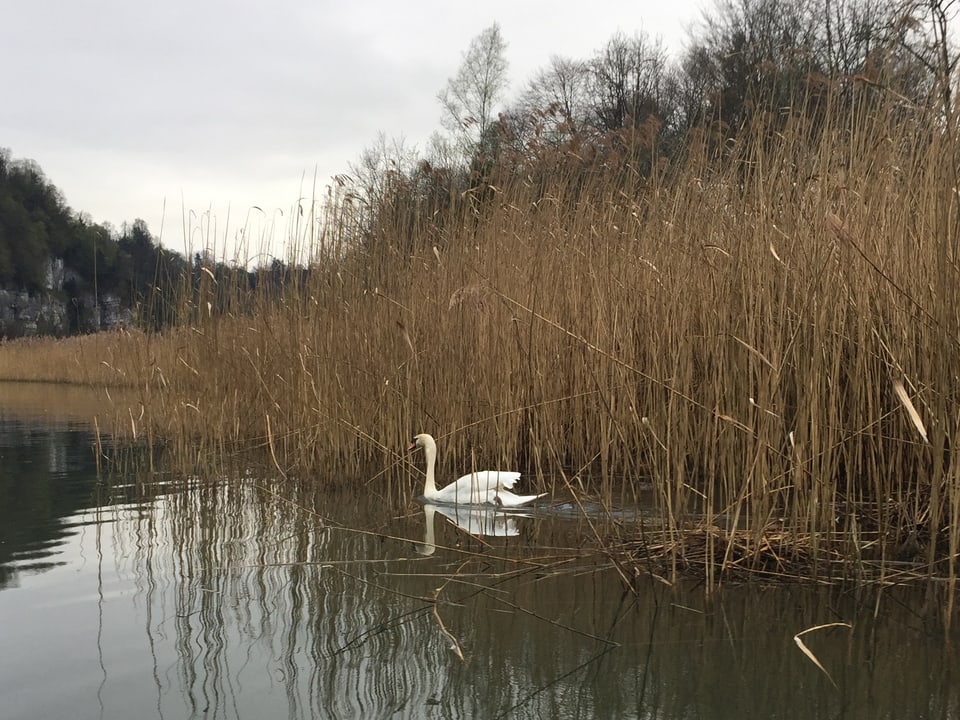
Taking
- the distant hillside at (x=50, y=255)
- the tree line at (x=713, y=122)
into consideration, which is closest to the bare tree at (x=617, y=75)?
the tree line at (x=713, y=122)

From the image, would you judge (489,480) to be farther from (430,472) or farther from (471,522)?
(430,472)

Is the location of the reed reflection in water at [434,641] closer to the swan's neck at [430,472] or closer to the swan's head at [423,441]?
the swan's neck at [430,472]

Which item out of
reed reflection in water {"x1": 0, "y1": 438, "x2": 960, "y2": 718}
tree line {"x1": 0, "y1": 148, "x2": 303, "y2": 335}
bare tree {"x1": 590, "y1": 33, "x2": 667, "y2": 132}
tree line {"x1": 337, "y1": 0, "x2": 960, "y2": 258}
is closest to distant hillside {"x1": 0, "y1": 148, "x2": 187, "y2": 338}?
tree line {"x1": 0, "y1": 148, "x2": 303, "y2": 335}

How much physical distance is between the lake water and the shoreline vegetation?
23 centimetres

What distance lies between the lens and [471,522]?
13.8 ft

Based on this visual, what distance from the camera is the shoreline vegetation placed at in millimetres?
2764

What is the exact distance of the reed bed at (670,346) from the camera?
276cm

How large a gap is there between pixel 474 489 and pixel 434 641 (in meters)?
1.80

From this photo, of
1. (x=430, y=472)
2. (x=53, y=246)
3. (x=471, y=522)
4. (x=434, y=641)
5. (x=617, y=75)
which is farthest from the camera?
(x=53, y=246)

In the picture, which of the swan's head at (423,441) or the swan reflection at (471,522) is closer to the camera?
the swan reflection at (471,522)

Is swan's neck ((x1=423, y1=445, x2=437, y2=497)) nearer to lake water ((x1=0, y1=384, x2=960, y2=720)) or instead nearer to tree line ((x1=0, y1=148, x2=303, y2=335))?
lake water ((x1=0, y1=384, x2=960, y2=720))

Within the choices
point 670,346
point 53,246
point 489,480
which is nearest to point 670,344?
point 670,346

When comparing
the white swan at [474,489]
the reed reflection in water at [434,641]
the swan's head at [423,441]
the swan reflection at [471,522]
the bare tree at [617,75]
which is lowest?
the reed reflection in water at [434,641]

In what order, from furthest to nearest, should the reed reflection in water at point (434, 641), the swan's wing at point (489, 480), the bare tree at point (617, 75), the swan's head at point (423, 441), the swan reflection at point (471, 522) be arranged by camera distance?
the bare tree at point (617, 75)
the swan's head at point (423, 441)
the swan's wing at point (489, 480)
the swan reflection at point (471, 522)
the reed reflection in water at point (434, 641)
